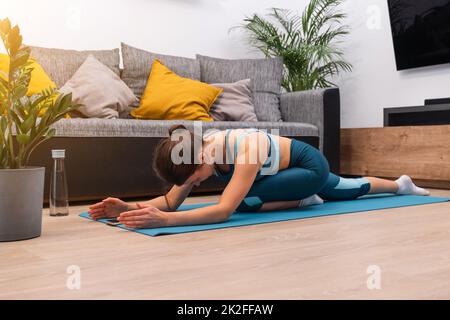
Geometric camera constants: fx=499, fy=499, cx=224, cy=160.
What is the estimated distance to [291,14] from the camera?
452cm

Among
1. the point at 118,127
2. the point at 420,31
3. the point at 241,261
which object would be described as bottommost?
the point at 241,261

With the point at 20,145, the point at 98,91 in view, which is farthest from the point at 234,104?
the point at 20,145

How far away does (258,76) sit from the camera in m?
3.74

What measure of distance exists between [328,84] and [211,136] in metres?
2.80

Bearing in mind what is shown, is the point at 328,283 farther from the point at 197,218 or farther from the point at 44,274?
the point at 197,218

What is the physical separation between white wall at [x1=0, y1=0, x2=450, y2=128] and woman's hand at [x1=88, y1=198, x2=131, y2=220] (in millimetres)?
1877

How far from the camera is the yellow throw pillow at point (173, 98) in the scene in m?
3.11

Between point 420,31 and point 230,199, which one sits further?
point 420,31

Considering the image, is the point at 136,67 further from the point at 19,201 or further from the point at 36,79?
the point at 19,201

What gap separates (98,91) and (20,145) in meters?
1.41

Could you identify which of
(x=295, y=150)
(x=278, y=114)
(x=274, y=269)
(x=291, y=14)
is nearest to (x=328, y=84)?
(x=291, y=14)

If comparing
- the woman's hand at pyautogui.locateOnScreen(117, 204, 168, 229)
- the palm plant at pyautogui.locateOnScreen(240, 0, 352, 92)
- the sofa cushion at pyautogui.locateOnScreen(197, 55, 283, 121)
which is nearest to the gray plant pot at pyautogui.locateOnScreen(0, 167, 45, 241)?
the woman's hand at pyautogui.locateOnScreen(117, 204, 168, 229)

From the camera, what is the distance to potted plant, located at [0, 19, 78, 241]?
149cm

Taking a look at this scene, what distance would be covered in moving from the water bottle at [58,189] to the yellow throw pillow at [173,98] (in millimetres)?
1069
